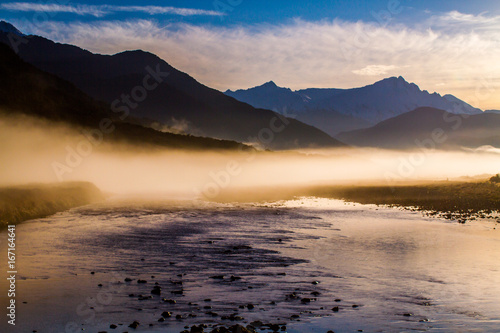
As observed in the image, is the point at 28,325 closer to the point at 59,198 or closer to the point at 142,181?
the point at 59,198

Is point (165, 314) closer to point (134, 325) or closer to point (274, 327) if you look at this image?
point (134, 325)

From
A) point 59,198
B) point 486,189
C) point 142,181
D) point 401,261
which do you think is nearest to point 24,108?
point 142,181

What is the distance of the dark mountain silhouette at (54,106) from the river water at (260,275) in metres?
129

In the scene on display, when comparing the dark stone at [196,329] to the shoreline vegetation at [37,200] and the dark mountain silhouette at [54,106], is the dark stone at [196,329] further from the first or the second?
the dark mountain silhouette at [54,106]

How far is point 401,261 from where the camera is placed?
29594 millimetres

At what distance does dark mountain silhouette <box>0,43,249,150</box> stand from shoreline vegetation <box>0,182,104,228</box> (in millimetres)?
94122

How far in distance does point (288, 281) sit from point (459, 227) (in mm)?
27915

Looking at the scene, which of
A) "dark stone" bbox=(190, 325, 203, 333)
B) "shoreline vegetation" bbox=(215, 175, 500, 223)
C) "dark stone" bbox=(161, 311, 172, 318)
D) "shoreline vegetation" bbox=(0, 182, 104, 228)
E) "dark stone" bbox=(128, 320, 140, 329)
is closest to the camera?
"dark stone" bbox=(190, 325, 203, 333)

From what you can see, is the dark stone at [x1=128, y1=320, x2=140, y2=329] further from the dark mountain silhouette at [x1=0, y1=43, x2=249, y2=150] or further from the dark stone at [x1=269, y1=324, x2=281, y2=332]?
the dark mountain silhouette at [x1=0, y1=43, x2=249, y2=150]

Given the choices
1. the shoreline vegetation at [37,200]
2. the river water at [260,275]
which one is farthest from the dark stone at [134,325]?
the shoreline vegetation at [37,200]

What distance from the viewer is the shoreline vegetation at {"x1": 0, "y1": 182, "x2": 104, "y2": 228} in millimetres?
45375

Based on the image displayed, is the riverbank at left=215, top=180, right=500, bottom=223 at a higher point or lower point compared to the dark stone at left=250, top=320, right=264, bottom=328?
higher

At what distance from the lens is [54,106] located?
173 m

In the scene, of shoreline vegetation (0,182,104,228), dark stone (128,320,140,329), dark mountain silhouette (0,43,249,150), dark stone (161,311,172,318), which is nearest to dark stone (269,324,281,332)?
dark stone (161,311,172,318)
